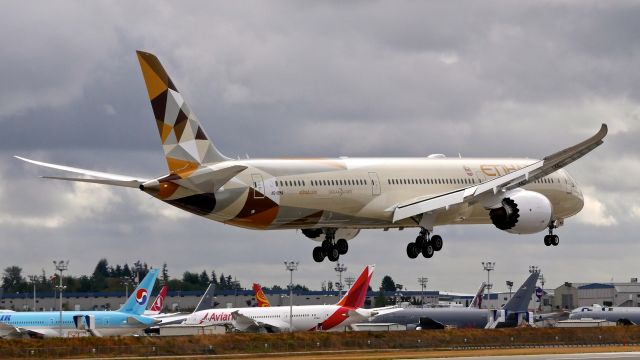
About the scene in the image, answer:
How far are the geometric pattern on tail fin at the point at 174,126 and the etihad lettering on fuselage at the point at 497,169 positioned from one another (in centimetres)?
1889

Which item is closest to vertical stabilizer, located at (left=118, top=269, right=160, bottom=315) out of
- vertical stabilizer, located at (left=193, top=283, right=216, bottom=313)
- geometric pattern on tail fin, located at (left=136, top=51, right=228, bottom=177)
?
vertical stabilizer, located at (left=193, top=283, right=216, bottom=313)

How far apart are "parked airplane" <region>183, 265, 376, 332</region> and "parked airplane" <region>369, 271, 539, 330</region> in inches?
233

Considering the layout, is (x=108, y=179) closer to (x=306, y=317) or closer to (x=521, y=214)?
(x=521, y=214)

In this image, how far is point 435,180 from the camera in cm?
7644

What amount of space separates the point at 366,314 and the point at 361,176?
174ft

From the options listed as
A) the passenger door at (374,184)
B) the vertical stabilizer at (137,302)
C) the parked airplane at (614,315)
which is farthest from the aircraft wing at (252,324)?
the passenger door at (374,184)

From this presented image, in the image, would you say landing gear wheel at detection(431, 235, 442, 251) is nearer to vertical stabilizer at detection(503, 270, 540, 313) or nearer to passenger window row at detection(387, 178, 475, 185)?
passenger window row at detection(387, 178, 475, 185)

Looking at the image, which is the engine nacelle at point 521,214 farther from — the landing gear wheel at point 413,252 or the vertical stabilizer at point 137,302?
the vertical stabilizer at point 137,302

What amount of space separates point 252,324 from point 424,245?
5075 centimetres

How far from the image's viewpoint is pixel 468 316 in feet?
453

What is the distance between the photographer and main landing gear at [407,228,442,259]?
7481 cm

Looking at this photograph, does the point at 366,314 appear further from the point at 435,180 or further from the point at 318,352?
the point at 435,180

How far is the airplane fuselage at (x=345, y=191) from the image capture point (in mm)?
65812

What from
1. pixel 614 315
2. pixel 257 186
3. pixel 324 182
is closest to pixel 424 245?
pixel 324 182
